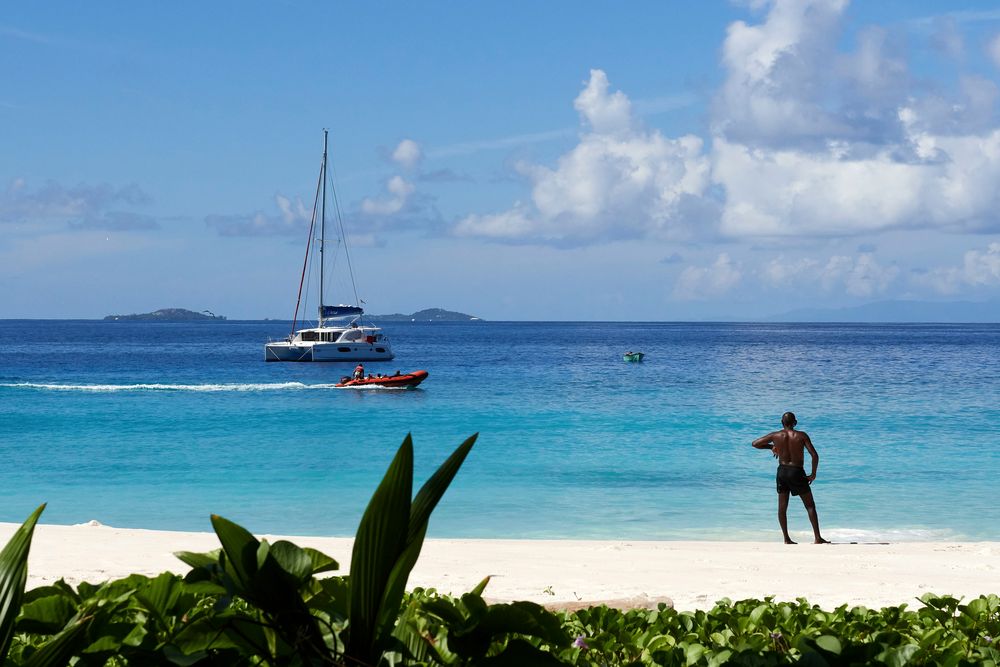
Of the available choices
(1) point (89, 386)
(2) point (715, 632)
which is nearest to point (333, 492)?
(2) point (715, 632)

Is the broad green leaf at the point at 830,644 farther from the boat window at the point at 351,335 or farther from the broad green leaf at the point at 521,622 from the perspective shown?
the boat window at the point at 351,335

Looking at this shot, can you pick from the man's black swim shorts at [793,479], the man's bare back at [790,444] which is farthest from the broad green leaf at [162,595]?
the man's black swim shorts at [793,479]

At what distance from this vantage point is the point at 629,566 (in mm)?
10562

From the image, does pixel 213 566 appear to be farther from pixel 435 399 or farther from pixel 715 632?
pixel 435 399

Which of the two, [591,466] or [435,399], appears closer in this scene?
[591,466]

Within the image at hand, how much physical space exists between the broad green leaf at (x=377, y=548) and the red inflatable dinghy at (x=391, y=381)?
42.4 metres

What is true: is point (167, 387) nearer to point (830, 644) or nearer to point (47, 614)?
point (47, 614)

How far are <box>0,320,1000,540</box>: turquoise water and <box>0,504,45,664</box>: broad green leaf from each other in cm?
1461

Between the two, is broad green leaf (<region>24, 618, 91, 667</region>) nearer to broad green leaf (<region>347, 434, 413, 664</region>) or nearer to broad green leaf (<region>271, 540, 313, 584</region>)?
broad green leaf (<region>271, 540, 313, 584</region>)

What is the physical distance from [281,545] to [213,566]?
15cm

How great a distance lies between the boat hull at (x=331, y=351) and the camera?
6512 cm

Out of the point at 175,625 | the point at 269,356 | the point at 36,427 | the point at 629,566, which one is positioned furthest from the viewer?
the point at 269,356

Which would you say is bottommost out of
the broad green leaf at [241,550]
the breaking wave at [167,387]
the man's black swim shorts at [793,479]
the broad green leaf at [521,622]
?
the breaking wave at [167,387]

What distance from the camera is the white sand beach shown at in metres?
8.73
